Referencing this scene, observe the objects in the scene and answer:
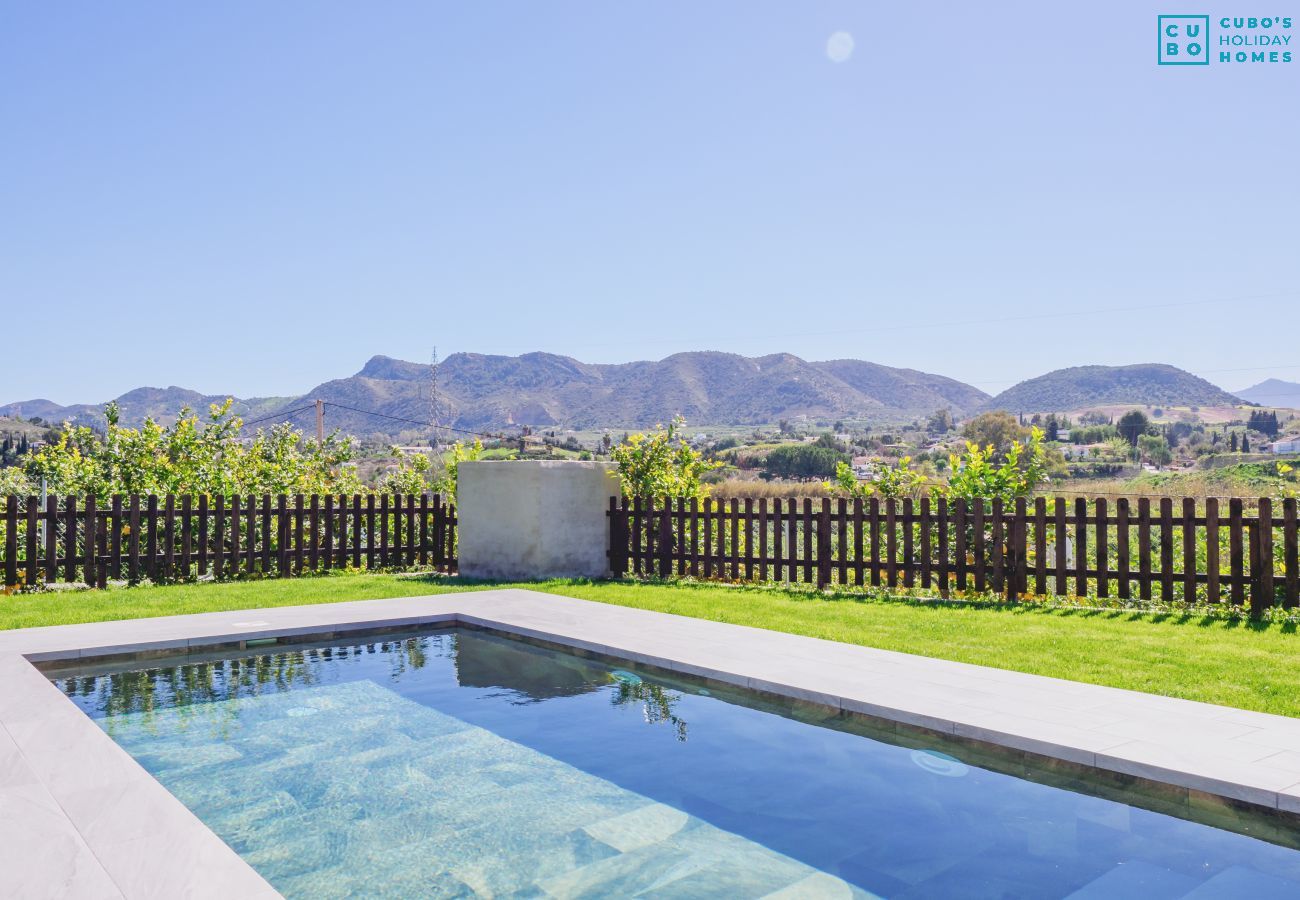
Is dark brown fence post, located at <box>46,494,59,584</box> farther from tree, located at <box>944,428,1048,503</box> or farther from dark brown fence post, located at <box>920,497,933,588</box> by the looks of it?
tree, located at <box>944,428,1048,503</box>

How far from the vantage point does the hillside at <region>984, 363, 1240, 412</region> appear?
131 m

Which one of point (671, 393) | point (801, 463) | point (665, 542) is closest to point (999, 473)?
point (665, 542)

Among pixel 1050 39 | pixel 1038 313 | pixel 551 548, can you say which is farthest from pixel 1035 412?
pixel 551 548

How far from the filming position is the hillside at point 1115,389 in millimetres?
131125

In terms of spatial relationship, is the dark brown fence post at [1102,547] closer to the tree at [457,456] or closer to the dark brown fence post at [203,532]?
the tree at [457,456]

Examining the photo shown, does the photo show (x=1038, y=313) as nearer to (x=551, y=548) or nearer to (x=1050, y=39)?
(x=1050, y=39)

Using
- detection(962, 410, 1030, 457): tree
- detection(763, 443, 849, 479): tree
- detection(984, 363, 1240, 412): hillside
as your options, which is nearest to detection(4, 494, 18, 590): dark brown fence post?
detection(763, 443, 849, 479): tree

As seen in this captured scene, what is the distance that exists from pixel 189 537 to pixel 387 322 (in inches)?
2006

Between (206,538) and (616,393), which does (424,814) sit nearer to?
(206,538)

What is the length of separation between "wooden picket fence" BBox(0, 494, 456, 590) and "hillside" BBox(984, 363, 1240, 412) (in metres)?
135

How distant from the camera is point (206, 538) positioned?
1198cm

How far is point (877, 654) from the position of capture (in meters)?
6.44
